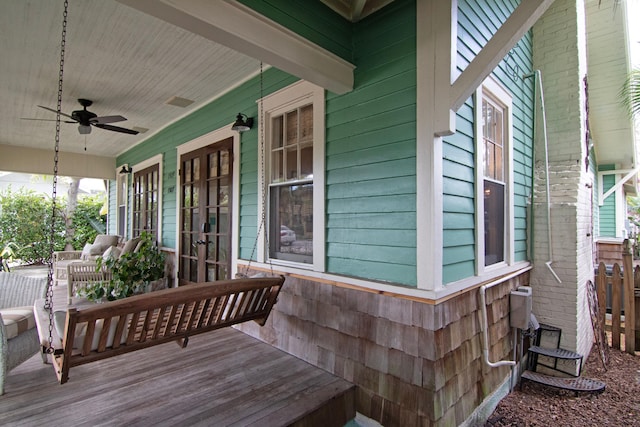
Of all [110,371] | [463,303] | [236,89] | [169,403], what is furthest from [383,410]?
[236,89]

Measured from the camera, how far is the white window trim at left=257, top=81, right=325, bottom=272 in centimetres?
274

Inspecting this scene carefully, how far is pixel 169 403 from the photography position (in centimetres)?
216

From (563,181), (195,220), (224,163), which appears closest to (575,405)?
(563,181)

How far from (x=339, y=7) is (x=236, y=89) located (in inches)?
77.1

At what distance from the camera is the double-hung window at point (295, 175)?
110 inches

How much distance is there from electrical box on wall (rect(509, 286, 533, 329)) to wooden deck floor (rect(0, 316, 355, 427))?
184cm

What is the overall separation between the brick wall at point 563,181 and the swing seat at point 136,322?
10.5ft

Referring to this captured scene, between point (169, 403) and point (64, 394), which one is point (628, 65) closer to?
point (169, 403)

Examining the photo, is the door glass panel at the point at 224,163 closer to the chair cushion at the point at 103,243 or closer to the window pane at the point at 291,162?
the window pane at the point at 291,162

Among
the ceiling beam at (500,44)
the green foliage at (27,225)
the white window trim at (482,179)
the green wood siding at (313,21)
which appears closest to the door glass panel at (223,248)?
the green wood siding at (313,21)

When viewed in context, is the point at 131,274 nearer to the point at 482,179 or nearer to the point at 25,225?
the point at 482,179

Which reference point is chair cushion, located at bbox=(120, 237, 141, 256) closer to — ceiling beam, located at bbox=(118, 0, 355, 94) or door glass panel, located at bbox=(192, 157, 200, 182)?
door glass panel, located at bbox=(192, 157, 200, 182)

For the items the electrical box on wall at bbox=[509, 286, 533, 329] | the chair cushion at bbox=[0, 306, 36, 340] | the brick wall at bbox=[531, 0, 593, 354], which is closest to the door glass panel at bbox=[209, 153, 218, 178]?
the chair cushion at bbox=[0, 306, 36, 340]

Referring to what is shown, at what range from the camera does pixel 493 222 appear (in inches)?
123
